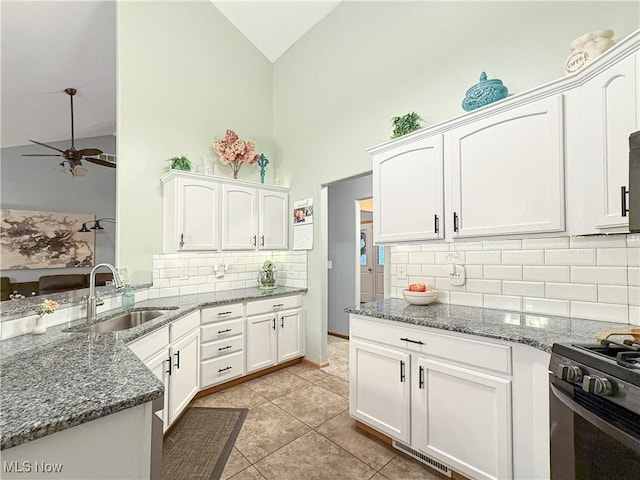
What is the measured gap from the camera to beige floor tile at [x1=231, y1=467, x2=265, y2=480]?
1714mm

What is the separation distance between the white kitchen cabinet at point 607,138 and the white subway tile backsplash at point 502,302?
2.21 ft

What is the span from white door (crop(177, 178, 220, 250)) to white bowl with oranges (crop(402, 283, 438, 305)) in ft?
6.57

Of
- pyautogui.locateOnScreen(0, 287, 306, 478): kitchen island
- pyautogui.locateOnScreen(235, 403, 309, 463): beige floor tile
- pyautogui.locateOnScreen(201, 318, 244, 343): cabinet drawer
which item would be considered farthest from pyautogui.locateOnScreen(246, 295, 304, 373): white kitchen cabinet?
pyautogui.locateOnScreen(0, 287, 306, 478): kitchen island

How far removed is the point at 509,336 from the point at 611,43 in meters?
1.57

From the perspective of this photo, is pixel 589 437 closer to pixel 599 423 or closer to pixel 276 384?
pixel 599 423

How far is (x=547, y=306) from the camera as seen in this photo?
1.83 metres

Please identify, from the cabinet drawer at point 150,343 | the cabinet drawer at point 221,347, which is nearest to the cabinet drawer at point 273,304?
the cabinet drawer at point 221,347

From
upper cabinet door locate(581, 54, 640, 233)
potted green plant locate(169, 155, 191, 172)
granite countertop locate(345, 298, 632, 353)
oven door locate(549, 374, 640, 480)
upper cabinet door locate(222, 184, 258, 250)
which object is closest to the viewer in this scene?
oven door locate(549, 374, 640, 480)

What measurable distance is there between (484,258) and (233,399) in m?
2.46

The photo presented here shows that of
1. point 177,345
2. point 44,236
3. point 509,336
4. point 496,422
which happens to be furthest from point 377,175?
point 44,236

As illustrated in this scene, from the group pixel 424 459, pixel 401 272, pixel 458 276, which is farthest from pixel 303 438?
pixel 458 276

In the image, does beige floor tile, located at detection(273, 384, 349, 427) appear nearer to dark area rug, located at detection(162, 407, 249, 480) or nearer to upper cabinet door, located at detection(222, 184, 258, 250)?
dark area rug, located at detection(162, 407, 249, 480)

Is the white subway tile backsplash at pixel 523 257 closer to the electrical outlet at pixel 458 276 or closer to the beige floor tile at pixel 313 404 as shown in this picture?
the electrical outlet at pixel 458 276

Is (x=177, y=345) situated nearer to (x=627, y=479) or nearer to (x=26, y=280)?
(x=627, y=479)
